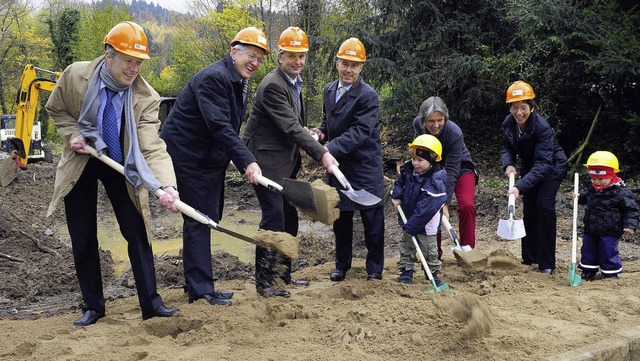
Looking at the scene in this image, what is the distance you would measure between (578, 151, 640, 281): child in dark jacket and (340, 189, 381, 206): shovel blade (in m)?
2.03

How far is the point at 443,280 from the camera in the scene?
625 centimetres

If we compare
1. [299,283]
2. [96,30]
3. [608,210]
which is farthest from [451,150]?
[96,30]

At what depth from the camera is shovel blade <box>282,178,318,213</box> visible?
5.14 m

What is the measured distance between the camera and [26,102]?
669 inches

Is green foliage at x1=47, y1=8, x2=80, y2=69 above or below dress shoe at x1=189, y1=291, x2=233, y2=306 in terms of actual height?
above

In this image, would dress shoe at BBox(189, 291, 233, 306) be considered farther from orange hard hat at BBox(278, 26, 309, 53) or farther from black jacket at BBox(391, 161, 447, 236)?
orange hard hat at BBox(278, 26, 309, 53)

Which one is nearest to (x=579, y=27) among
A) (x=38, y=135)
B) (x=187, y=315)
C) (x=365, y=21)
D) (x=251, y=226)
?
(x=365, y=21)

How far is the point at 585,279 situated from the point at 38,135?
20129mm

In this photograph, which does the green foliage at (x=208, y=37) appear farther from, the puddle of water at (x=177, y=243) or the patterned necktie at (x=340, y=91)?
the patterned necktie at (x=340, y=91)

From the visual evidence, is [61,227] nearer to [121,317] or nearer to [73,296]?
[73,296]

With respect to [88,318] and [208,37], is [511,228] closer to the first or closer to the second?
[88,318]

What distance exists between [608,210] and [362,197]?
228cm

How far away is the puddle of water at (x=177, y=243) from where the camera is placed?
9.22 m

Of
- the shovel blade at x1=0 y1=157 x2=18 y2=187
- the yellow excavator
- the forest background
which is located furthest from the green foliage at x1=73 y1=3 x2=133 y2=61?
the forest background
